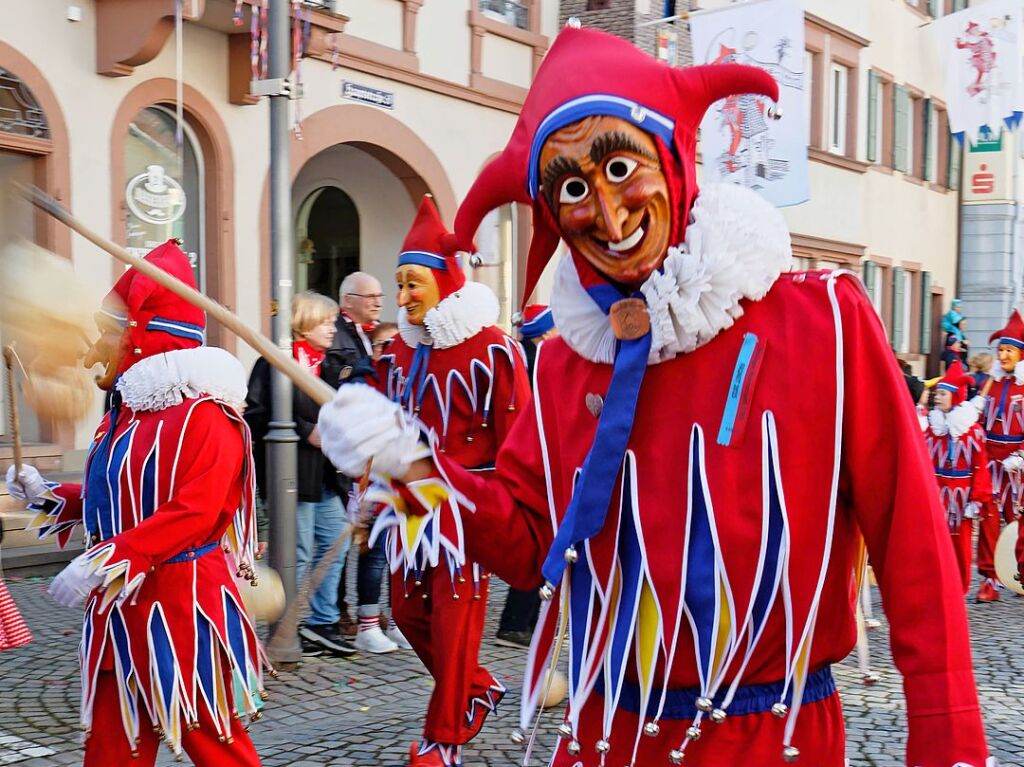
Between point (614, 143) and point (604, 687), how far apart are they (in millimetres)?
959

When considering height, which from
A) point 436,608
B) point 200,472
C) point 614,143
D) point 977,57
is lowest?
point 436,608

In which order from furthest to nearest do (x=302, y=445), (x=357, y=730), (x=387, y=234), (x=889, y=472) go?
(x=387, y=234) < (x=302, y=445) < (x=357, y=730) < (x=889, y=472)

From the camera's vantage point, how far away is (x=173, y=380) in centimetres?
359

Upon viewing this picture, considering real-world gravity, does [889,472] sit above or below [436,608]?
above

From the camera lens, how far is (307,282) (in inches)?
580

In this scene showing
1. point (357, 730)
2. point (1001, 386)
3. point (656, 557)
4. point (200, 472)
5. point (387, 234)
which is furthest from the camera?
point (387, 234)

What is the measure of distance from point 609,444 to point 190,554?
187 cm

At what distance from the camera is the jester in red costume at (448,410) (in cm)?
470

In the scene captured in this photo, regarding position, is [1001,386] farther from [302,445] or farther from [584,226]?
[584,226]

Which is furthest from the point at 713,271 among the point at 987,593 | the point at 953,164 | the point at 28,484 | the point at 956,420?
the point at 953,164

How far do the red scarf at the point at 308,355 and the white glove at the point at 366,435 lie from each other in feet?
15.4

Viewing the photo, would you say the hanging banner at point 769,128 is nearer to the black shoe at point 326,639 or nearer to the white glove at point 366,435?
the black shoe at point 326,639

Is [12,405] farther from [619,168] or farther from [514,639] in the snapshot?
[514,639]

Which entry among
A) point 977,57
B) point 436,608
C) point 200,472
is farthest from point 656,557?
point 977,57
